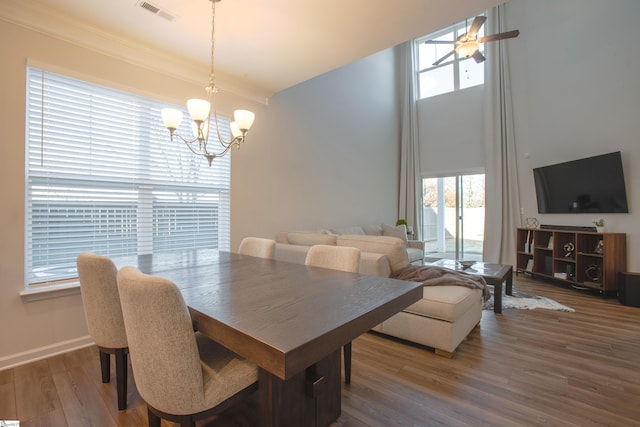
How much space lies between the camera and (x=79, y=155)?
2.49 m

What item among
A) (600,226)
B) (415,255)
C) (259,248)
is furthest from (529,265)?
(259,248)

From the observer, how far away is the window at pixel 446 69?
20.2 feet

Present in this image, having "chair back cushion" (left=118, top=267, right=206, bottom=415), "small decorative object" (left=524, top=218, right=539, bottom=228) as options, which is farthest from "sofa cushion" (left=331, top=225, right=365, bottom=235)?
"chair back cushion" (left=118, top=267, right=206, bottom=415)

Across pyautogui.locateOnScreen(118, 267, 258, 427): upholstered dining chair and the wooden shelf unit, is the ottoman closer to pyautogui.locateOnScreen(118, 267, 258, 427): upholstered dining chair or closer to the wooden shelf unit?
pyautogui.locateOnScreen(118, 267, 258, 427): upholstered dining chair

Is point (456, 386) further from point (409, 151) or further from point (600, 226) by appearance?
point (409, 151)

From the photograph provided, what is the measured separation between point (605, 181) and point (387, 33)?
3.84m

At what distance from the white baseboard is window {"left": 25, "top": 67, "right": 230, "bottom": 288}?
0.50 meters

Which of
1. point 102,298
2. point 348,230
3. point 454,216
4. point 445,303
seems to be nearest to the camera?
point 102,298

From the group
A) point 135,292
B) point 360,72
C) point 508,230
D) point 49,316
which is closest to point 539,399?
point 135,292

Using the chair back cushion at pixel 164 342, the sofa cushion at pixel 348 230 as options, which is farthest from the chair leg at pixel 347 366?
the sofa cushion at pixel 348 230

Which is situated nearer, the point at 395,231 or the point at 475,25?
the point at 475,25

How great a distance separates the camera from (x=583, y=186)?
14.2 feet

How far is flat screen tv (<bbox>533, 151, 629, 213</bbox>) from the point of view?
3951 mm

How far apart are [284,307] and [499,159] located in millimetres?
5951
